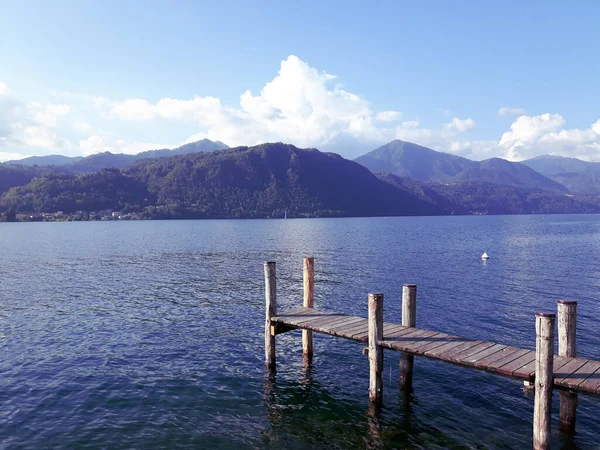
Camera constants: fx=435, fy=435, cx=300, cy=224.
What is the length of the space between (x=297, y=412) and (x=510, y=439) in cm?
718

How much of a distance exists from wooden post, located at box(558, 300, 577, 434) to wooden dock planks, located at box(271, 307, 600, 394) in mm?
379

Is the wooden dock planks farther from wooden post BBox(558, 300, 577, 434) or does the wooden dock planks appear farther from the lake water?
the lake water

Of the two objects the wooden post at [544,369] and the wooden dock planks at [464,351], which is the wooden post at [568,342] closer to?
the wooden dock planks at [464,351]

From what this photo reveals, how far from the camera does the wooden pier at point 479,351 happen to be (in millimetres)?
11883

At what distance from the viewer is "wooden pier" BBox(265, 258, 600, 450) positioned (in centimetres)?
1188

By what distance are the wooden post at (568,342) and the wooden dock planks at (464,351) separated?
379mm

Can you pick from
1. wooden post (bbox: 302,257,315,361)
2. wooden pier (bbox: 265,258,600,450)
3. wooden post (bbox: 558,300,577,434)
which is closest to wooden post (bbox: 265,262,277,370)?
wooden pier (bbox: 265,258,600,450)

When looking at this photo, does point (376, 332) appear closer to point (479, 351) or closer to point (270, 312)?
point (479, 351)

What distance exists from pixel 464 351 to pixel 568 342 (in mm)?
3240

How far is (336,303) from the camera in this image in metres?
34.1

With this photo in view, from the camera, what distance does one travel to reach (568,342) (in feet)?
45.9

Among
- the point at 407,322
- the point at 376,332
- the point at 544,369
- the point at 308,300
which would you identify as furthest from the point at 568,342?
the point at 308,300

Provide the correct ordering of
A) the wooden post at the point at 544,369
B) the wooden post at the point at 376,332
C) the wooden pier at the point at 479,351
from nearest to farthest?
1. the wooden post at the point at 544,369
2. the wooden pier at the point at 479,351
3. the wooden post at the point at 376,332

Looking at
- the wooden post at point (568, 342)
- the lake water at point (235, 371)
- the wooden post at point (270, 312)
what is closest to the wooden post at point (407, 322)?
the lake water at point (235, 371)
